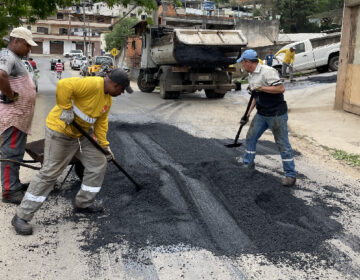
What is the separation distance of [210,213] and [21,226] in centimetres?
192

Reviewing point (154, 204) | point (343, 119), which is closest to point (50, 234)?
point (154, 204)

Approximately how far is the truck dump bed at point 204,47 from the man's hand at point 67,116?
9.22m

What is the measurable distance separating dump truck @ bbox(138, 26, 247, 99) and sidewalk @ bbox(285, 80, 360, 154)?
104 inches

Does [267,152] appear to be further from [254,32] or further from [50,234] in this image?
[254,32]

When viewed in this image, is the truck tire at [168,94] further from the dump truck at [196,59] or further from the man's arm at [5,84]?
the man's arm at [5,84]

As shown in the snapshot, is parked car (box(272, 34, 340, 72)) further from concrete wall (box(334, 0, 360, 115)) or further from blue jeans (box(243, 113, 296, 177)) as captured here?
blue jeans (box(243, 113, 296, 177))

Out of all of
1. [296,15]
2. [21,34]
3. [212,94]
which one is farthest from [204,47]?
[296,15]

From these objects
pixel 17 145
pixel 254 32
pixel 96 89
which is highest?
pixel 254 32

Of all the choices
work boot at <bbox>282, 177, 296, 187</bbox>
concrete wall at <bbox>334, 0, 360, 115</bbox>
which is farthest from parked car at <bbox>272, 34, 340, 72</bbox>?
work boot at <bbox>282, 177, 296, 187</bbox>

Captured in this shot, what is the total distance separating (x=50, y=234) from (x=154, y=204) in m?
1.21

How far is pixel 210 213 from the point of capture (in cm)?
427

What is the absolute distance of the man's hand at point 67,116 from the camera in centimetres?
366

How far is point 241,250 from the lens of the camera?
138 inches

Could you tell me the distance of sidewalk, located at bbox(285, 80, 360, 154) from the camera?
8359 millimetres
